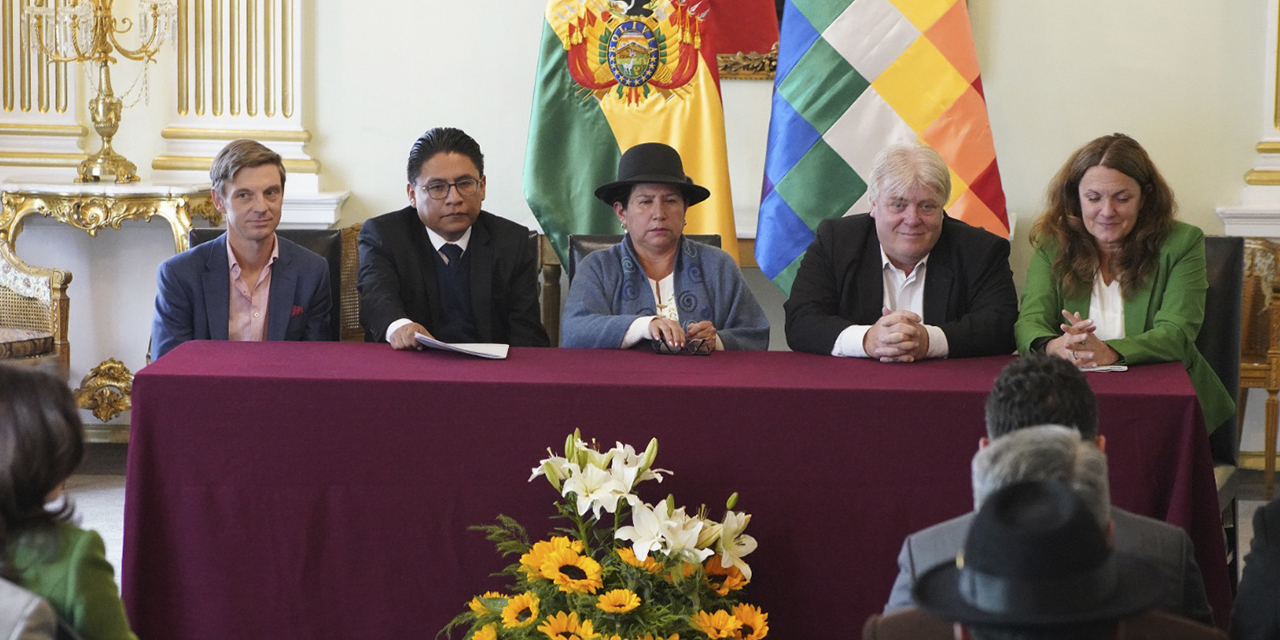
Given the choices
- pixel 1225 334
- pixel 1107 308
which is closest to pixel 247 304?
pixel 1107 308

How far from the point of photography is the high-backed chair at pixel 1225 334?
2783 mm

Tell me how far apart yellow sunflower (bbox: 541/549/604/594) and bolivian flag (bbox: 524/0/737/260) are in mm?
2003

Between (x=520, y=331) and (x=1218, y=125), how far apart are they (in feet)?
8.96

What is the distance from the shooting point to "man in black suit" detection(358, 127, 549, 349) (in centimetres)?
325

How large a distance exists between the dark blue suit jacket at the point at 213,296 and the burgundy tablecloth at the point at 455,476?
26.1 inches

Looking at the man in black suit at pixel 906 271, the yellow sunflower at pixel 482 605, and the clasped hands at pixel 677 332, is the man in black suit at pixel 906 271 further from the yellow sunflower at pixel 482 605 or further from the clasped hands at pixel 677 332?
the yellow sunflower at pixel 482 605

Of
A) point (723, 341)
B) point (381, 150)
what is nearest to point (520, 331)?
point (723, 341)

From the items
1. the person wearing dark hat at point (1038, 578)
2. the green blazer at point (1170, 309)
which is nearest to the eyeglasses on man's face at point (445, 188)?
the green blazer at point (1170, 309)

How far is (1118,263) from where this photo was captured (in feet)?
9.46

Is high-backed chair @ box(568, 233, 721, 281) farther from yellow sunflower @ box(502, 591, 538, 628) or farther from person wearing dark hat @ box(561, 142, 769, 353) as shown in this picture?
yellow sunflower @ box(502, 591, 538, 628)

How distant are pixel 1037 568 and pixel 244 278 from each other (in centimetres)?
252

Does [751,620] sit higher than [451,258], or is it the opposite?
[451,258]

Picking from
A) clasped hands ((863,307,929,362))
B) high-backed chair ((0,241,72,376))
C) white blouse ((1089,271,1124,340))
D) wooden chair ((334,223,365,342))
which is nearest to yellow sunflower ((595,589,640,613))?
clasped hands ((863,307,929,362))

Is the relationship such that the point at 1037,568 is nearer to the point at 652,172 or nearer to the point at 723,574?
the point at 723,574
